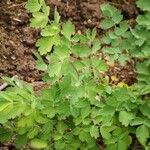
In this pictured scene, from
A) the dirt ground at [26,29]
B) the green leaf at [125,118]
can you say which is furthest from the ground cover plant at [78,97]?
the dirt ground at [26,29]

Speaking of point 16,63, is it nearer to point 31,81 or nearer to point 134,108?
point 31,81

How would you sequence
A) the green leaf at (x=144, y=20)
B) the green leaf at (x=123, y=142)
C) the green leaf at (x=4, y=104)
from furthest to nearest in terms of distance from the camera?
the green leaf at (x=123, y=142)
the green leaf at (x=144, y=20)
the green leaf at (x=4, y=104)

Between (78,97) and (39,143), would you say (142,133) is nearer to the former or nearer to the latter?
(78,97)

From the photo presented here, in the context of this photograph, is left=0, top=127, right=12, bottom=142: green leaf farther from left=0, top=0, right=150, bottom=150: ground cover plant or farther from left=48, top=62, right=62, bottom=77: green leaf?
left=48, top=62, right=62, bottom=77: green leaf

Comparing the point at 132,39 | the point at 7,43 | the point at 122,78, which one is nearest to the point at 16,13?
the point at 7,43

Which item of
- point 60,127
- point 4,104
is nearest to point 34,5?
point 4,104

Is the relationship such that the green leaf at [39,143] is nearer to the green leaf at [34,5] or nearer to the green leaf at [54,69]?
the green leaf at [54,69]

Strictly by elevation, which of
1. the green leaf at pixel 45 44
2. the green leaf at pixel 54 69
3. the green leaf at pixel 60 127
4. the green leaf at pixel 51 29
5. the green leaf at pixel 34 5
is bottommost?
the green leaf at pixel 60 127

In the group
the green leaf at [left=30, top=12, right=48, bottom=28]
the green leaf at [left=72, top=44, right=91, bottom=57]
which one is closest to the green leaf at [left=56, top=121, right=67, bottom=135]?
the green leaf at [left=72, top=44, right=91, bottom=57]

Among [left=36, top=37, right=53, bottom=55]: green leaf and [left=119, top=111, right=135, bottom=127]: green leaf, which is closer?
[left=36, top=37, right=53, bottom=55]: green leaf
